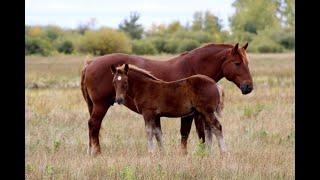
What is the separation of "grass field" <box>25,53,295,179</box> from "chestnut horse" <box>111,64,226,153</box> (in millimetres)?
516

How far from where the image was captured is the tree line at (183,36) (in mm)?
61666

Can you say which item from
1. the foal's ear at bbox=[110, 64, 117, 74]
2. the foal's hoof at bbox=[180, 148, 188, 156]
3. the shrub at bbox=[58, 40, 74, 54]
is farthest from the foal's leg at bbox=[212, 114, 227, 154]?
the shrub at bbox=[58, 40, 74, 54]

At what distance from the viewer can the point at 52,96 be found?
2012 centimetres

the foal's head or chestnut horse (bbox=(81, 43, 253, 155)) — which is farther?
chestnut horse (bbox=(81, 43, 253, 155))

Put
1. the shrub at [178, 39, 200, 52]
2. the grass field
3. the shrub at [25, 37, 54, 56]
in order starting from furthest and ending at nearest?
the shrub at [178, 39, 200, 52] → the shrub at [25, 37, 54, 56] → the grass field

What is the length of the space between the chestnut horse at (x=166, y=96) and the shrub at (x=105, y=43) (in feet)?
165

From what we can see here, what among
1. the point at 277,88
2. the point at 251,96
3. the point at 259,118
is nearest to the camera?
the point at 259,118

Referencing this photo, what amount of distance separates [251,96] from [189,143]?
8.95m

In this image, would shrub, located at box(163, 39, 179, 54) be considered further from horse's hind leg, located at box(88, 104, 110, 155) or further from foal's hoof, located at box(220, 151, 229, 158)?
foal's hoof, located at box(220, 151, 229, 158)

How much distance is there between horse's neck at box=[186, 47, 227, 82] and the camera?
33.2 ft

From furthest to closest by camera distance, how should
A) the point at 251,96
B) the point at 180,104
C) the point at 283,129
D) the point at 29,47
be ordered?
the point at 29,47, the point at 251,96, the point at 283,129, the point at 180,104
